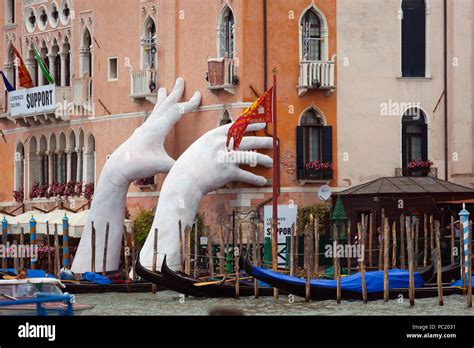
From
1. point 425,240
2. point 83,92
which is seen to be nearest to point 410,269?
point 425,240

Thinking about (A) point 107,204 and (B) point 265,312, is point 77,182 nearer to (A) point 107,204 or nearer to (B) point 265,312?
(A) point 107,204

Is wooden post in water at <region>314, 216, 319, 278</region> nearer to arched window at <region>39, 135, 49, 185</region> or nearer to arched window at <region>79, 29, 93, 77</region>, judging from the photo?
arched window at <region>79, 29, 93, 77</region>

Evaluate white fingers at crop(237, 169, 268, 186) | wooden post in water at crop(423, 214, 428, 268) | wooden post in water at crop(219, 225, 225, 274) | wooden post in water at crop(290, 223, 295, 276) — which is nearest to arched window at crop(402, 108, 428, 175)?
wooden post in water at crop(423, 214, 428, 268)

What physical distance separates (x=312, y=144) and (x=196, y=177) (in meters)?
3.13

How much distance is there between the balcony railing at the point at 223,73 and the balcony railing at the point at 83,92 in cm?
618

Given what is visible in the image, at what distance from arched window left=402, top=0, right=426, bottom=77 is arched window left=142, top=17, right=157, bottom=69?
21.2 ft

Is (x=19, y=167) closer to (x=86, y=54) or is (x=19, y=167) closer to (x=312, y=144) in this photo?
(x=86, y=54)

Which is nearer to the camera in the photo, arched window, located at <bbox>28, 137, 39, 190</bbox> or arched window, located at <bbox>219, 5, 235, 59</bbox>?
arched window, located at <bbox>219, 5, 235, 59</bbox>

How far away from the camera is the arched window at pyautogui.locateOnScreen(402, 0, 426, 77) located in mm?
40031

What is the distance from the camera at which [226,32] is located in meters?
40.0

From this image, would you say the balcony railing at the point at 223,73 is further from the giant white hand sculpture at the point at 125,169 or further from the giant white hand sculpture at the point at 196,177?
the giant white hand sculpture at the point at 196,177

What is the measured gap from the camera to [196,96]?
40.1 meters

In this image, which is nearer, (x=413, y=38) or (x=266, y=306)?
(x=266, y=306)
